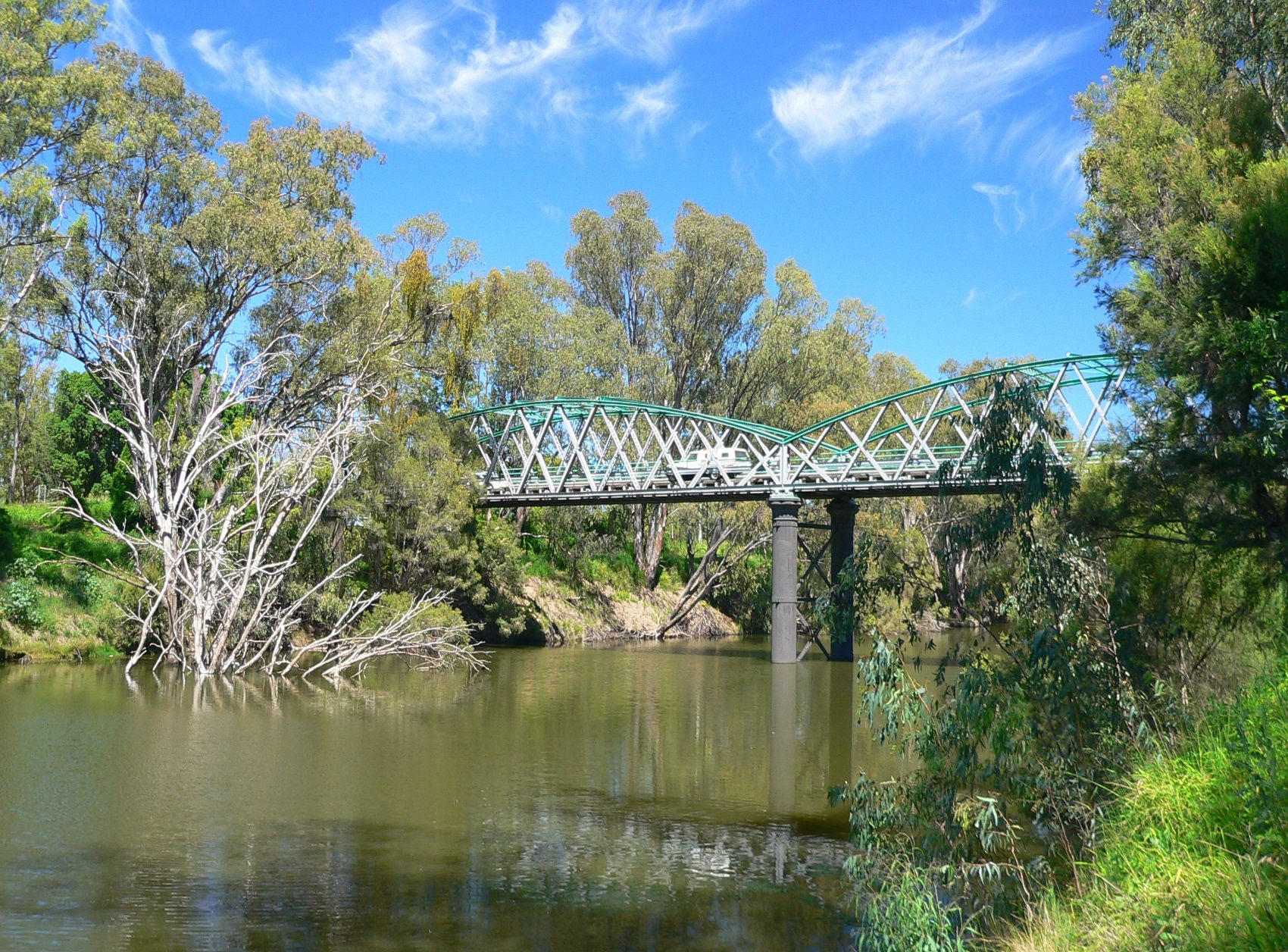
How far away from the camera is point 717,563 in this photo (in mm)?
49781

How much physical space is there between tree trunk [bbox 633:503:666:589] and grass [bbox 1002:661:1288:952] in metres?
40.0

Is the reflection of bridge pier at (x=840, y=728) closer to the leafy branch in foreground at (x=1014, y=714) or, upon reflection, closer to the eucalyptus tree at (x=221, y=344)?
the leafy branch in foreground at (x=1014, y=714)

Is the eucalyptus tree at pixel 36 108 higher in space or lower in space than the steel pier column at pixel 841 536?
higher

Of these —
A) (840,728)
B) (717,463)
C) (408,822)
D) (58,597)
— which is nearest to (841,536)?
(717,463)

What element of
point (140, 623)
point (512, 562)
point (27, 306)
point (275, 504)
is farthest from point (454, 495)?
point (27, 306)

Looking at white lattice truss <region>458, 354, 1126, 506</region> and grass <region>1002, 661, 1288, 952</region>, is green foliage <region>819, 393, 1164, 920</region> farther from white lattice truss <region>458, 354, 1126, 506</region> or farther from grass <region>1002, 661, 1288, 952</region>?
white lattice truss <region>458, 354, 1126, 506</region>

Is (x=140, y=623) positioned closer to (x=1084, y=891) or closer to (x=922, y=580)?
(x=922, y=580)

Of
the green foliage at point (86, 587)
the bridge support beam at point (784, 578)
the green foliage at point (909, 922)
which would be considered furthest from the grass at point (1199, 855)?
the green foliage at point (86, 587)

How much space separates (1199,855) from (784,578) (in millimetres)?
26392

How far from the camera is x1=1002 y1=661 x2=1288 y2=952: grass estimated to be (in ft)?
20.3

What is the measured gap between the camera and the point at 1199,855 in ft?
24.4

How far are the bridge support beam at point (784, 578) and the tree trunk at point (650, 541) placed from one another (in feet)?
48.2

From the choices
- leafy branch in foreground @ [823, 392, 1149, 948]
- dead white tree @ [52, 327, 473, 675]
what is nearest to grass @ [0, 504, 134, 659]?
dead white tree @ [52, 327, 473, 675]

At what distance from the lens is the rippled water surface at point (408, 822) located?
30.3 ft
